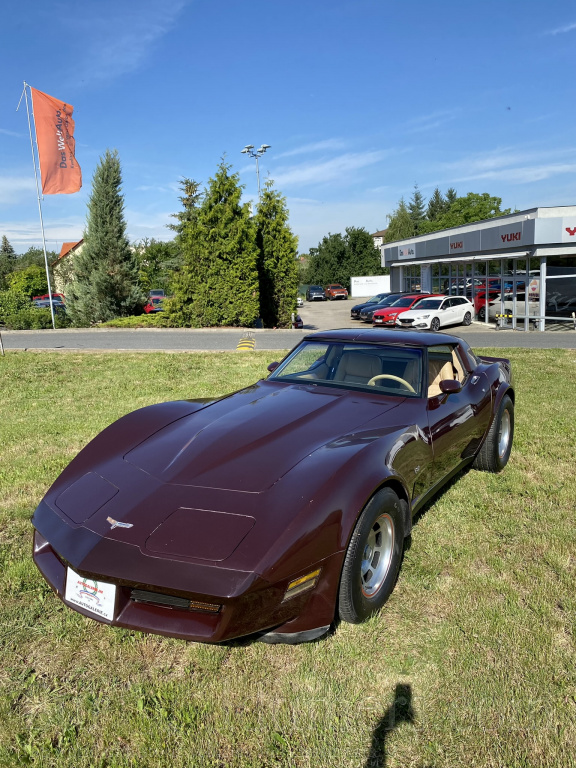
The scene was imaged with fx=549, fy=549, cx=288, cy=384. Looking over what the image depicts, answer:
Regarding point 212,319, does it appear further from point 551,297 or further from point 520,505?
point 520,505

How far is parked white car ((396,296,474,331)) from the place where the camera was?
69.9ft

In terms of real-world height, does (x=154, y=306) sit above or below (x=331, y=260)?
below

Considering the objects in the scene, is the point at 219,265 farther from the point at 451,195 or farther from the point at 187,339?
the point at 451,195

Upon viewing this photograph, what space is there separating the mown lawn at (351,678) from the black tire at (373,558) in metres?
0.15

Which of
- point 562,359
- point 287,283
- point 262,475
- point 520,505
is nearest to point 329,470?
point 262,475

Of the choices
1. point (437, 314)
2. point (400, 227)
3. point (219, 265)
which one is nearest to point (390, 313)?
point (437, 314)

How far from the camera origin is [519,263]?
2223 centimetres

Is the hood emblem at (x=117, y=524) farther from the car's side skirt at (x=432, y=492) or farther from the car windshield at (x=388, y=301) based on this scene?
the car windshield at (x=388, y=301)

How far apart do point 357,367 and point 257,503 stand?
76.7 inches

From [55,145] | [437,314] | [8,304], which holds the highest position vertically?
[55,145]

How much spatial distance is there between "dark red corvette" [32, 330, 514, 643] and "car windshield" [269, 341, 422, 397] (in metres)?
0.02

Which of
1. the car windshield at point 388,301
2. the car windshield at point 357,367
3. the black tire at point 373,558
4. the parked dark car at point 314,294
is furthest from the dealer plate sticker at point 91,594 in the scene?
the parked dark car at point 314,294

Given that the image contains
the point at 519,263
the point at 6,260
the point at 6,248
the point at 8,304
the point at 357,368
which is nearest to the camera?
the point at 357,368

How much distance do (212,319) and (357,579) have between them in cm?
1911
